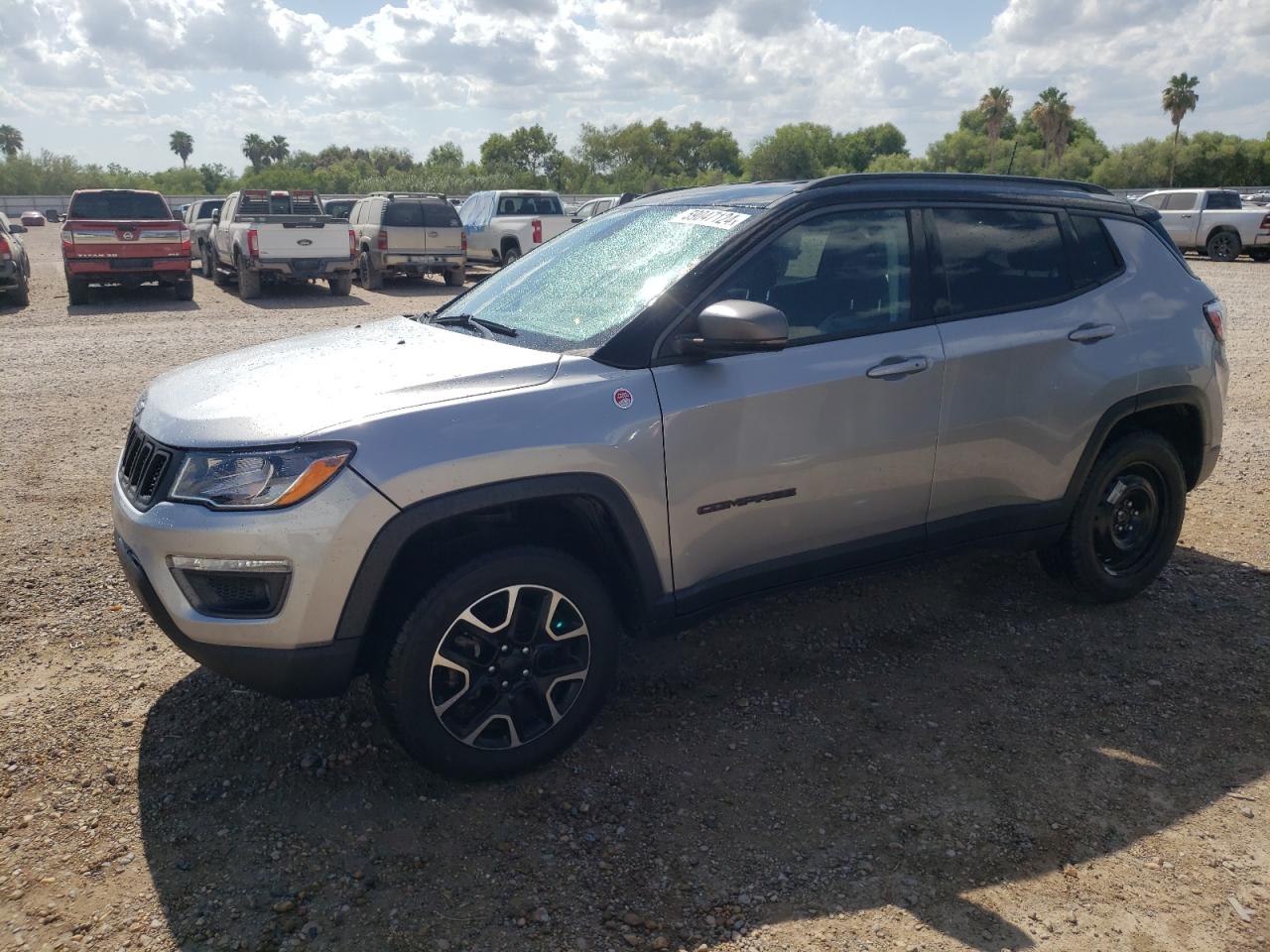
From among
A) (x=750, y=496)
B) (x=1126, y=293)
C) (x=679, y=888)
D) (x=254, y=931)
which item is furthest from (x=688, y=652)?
(x=1126, y=293)

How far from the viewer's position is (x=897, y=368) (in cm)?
364

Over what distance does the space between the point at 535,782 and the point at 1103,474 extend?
9.27ft

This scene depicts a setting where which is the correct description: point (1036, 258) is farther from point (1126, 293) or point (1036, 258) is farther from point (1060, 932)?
point (1060, 932)

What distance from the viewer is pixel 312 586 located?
279 cm

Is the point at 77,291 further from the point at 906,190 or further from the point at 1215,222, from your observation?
the point at 1215,222

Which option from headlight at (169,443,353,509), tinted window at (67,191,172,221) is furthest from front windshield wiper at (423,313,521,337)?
tinted window at (67,191,172,221)

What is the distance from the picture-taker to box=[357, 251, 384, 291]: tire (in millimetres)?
19266

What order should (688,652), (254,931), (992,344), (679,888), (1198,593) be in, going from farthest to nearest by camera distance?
(1198,593), (688,652), (992,344), (679,888), (254,931)

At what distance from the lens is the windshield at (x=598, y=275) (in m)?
3.45

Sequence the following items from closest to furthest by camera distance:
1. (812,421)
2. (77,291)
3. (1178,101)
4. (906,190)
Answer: (812,421) < (906,190) < (77,291) < (1178,101)

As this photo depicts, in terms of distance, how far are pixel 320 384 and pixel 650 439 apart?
1082 millimetres

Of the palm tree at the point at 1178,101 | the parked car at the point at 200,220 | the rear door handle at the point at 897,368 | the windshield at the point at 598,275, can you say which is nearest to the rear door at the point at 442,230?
the parked car at the point at 200,220

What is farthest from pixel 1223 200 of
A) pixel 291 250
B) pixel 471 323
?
pixel 471 323

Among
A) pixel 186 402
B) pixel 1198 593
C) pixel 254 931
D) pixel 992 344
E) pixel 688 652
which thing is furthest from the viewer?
pixel 1198 593
